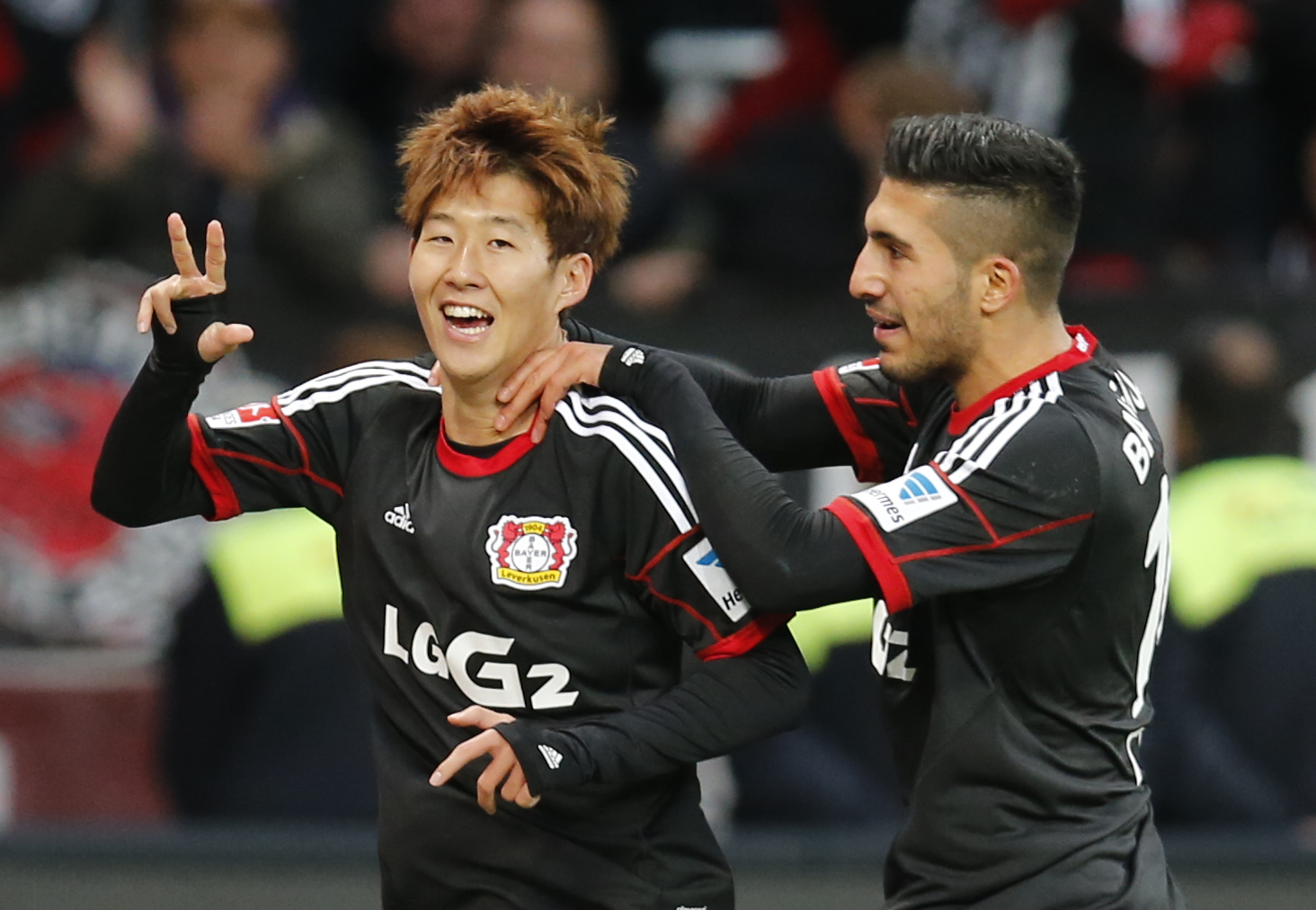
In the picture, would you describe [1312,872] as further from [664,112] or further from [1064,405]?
[664,112]

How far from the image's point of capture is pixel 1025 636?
11.4 ft

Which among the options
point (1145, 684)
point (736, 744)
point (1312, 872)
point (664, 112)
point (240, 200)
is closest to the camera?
point (736, 744)

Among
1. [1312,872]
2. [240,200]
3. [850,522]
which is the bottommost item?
[1312,872]

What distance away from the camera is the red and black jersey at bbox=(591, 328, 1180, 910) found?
3.35 meters

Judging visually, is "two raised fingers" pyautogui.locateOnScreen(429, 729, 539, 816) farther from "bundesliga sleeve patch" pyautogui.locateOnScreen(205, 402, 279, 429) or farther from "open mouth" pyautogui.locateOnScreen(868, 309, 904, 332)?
"open mouth" pyautogui.locateOnScreen(868, 309, 904, 332)

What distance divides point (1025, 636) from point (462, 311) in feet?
3.54

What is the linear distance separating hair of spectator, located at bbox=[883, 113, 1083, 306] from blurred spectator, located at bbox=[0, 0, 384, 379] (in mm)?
3239

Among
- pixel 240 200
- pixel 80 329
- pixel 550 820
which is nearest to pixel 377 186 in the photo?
pixel 240 200

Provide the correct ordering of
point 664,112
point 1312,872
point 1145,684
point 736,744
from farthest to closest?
point 664,112 < point 1312,872 < point 1145,684 < point 736,744

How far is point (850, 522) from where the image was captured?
3.38m

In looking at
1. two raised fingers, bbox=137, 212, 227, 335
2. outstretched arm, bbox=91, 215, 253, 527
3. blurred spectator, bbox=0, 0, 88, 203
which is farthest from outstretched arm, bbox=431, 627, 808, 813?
blurred spectator, bbox=0, 0, 88, 203

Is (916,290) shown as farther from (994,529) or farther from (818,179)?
(818,179)

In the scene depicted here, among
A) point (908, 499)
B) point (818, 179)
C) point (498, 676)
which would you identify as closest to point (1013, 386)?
point (908, 499)

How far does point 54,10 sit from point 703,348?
269 cm
